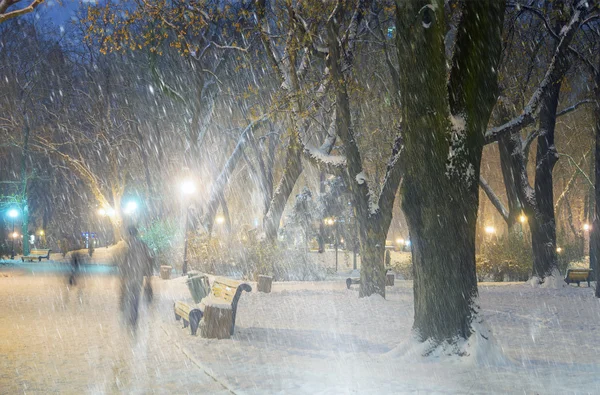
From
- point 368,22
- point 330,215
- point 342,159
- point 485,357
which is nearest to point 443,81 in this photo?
Answer: point 485,357

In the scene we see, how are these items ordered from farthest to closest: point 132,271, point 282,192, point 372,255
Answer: point 282,192 → point 372,255 → point 132,271

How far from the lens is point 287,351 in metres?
9.45

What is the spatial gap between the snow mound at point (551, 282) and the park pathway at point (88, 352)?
12.1 m

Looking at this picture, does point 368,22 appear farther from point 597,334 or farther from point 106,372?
point 106,372

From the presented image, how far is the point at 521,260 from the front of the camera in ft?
82.1

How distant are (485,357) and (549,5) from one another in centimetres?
1467

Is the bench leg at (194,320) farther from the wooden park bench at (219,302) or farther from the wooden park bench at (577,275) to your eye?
the wooden park bench at (577,275)

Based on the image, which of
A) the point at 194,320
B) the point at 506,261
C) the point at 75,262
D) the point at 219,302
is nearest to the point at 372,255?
the point at 219,302

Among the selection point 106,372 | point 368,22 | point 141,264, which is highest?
point 368,22

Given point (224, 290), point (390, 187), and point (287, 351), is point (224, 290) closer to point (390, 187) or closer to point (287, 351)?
point (287, 351)

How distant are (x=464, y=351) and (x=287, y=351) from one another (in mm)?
2644

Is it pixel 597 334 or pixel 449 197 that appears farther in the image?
pixel 597 334

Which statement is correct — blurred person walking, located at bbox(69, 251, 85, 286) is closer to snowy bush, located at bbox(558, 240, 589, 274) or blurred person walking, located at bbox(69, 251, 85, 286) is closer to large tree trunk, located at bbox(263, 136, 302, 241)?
large tree trunk, located at bbox(263, 136, 302, 241)

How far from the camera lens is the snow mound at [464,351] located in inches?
324
